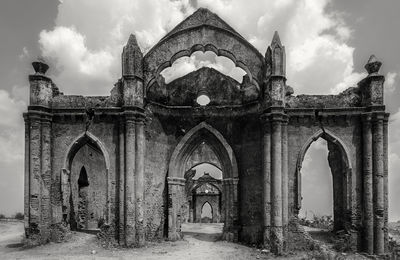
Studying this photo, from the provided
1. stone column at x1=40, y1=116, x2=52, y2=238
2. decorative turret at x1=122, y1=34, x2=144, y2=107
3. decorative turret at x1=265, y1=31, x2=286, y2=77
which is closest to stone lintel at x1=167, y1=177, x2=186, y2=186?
decorative turret at x1=122, y1=34, x2=144, y2=107

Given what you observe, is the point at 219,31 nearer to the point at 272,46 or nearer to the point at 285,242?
the point at 272,46

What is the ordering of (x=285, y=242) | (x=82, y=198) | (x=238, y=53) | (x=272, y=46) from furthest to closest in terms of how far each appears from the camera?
(x=82, y=198), (x=238, y=53), (x=272, y=46), (x=285, y=242)

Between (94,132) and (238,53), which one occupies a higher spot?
(238,53)

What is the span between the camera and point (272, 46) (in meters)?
13.0

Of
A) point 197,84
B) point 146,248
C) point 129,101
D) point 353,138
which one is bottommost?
point 146,248

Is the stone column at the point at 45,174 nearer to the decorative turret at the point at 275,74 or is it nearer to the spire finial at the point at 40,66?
the spire finial at the point at 40,66

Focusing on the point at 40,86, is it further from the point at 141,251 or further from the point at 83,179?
the point at 141,251

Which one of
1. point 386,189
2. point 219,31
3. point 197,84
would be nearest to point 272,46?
point 219,31

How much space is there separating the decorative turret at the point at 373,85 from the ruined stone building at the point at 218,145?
4cm

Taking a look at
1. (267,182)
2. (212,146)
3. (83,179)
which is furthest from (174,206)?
(83,179)

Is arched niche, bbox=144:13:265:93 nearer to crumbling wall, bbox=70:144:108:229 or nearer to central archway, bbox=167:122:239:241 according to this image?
central archway, bbox=167:122:239:241

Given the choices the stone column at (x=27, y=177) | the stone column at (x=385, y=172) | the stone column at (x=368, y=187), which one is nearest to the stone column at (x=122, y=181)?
the stone column at (x=27, y=177)

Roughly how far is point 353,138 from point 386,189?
6.63ft

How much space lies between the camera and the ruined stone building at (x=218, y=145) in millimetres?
12562
